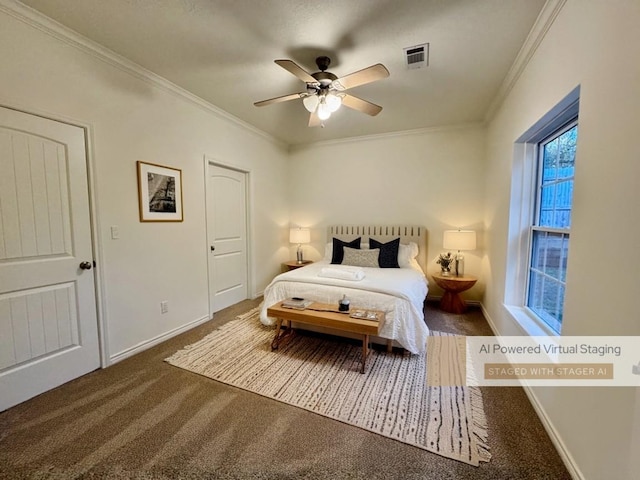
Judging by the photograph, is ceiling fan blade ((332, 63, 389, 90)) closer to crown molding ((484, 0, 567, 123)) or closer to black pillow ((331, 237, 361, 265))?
crown molding ((484, 0, 567, 123))

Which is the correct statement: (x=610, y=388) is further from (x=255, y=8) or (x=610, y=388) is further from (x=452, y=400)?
(x=255, y=8)

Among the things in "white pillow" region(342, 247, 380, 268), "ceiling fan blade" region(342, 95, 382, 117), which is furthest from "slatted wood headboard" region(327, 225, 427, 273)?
"ceiling fan blade" region(342, 95, 382, 117)

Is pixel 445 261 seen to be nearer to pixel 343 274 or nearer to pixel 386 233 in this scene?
pixel 386 233

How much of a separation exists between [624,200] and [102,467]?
104 inches

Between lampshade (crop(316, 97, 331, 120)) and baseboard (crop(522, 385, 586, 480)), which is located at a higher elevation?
lampshade (crop(316, 97, 331, 120))

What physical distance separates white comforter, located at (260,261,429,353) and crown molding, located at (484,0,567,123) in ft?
6.81

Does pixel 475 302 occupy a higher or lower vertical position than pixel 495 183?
lower

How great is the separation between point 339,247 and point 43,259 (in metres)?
3.07

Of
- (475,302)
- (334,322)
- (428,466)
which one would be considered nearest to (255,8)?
(334,322)

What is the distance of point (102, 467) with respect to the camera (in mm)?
1344

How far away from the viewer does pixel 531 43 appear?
191cm

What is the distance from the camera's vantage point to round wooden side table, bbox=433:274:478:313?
3324mm

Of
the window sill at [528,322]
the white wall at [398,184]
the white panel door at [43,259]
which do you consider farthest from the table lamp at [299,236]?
the window sill at [528,322]

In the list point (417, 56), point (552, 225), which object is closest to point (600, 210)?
point (552, 225)
